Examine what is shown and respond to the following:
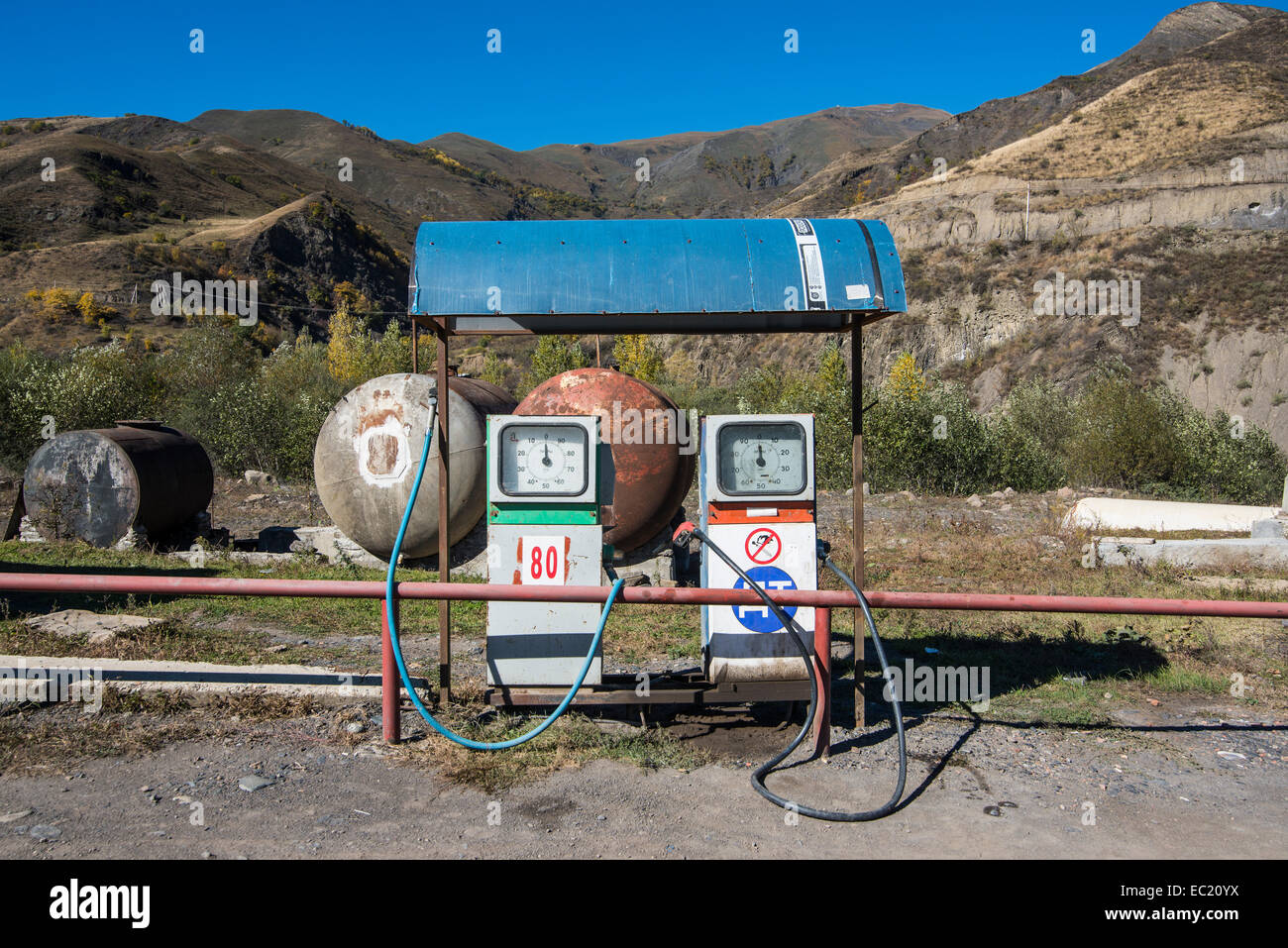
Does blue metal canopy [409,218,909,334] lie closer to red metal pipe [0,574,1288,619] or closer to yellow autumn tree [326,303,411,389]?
red metal pipe [0,574,1288,619]

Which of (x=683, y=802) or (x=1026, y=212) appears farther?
(x=1026, y=212)

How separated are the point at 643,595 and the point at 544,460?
4.17ft

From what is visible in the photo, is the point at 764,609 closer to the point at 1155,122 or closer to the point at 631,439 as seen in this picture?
the point at 631,439

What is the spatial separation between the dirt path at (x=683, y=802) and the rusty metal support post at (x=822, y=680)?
4.3 inches

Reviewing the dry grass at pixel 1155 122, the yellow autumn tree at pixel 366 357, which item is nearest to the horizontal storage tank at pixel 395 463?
the yellow autumn tree at pixel 366 357

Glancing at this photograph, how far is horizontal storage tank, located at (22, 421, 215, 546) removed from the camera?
491 inches

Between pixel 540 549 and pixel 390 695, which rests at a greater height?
pixel 540 549

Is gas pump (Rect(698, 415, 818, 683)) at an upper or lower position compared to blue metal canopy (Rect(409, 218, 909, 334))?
lower

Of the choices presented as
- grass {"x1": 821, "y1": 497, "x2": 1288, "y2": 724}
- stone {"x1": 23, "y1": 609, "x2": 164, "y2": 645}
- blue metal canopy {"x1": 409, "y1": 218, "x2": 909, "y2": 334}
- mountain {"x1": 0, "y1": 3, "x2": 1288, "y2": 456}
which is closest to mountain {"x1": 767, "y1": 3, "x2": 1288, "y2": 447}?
mountain {"x1": 0, "y1": 3, "x2": 1288, "y2": 456}

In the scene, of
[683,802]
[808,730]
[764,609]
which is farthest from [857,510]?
[683,802]

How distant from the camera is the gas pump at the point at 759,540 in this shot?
5.32 m

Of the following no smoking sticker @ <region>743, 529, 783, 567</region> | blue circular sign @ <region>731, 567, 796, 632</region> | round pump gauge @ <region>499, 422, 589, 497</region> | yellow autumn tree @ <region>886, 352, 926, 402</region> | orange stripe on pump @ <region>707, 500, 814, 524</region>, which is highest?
yellow autumn tree @ <region>886, 352, 926, 402</region>

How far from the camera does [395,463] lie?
10703 millimetres
